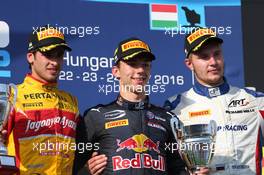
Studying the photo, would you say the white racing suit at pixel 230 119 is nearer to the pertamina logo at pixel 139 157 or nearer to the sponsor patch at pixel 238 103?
the sponsor patch at pixel 238 103

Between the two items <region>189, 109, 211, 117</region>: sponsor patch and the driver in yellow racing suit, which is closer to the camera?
the driver in yellow racing suit

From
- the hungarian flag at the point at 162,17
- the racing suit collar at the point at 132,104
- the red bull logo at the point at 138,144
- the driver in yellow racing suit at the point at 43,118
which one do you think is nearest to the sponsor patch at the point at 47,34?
the driver in yellow racing suit at the point at 43,118

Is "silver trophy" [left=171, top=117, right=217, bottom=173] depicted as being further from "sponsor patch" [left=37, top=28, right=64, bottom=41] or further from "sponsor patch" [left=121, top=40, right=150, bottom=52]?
"sponsor patch" [left=37, top=28, right=64, bottom=41]

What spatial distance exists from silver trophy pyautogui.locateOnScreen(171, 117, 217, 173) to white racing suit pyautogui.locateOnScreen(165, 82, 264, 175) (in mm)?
247

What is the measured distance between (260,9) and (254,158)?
141cm

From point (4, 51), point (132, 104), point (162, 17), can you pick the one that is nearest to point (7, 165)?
point (132, 104)

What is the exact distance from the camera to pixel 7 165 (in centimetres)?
257

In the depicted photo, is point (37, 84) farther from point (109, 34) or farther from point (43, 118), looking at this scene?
point (109, 34)

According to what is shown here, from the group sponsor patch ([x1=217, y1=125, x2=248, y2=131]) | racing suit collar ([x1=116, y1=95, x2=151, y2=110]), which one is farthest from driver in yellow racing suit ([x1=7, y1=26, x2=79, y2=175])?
sponsor patch ([x1=217, y1=125, x2=248, y2=131])

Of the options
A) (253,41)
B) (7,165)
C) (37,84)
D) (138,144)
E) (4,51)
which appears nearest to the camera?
(7,165)

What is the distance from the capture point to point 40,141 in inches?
116

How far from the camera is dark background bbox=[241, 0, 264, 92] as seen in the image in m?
4.14

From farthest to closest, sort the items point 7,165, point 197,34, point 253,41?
point 253,41, point 197,34, point 7,165

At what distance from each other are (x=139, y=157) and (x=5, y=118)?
0.64 meters
